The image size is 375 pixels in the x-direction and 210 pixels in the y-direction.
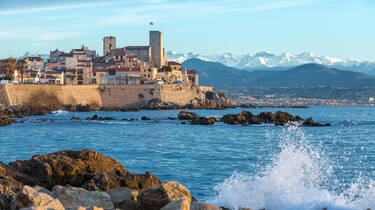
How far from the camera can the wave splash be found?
12125 millimetres

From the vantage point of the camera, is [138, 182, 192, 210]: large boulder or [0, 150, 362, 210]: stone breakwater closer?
[0, 150, 362, 210]: stone breakwater

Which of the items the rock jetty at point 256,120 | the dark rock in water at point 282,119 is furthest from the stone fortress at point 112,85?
the dark rock in water at point 282,119

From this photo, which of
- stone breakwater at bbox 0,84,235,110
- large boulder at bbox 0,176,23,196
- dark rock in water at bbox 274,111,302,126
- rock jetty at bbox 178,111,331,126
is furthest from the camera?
stone breakwater at bbox 0,84,235,110

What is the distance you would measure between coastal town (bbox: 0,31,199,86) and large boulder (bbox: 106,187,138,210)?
61.2 metres

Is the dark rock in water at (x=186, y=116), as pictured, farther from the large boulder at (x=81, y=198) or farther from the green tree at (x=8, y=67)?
the large boulder at (x=81, y=198)

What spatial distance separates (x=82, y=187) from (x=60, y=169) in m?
0.97

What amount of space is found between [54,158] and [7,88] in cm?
5105

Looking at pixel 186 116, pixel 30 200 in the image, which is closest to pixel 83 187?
pixel 30 200

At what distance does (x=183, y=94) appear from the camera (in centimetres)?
8356

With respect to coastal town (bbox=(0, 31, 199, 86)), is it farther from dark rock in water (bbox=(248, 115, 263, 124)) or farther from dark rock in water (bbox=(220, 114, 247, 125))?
dark rock in water (bbox=(248, 115, 263, 124))

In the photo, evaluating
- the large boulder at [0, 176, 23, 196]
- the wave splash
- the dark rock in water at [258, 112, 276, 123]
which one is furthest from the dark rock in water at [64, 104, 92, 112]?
the large boulder at [0, 176, 23, 196]

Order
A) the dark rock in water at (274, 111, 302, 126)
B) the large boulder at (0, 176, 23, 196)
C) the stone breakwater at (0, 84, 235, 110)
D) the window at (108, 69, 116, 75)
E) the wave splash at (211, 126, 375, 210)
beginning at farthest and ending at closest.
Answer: the window at (108, 69, 116, 75)
the stone breakwater at (0, 84, 235, 110)
the dark rock in water at (274, 111, 302, 126)
the wave splash at (211, 126, 375, 210)
the large boulder at (0, 176, 23, 196)

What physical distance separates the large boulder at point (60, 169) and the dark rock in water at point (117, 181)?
1.20 ft

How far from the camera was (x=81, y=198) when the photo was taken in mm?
9352
